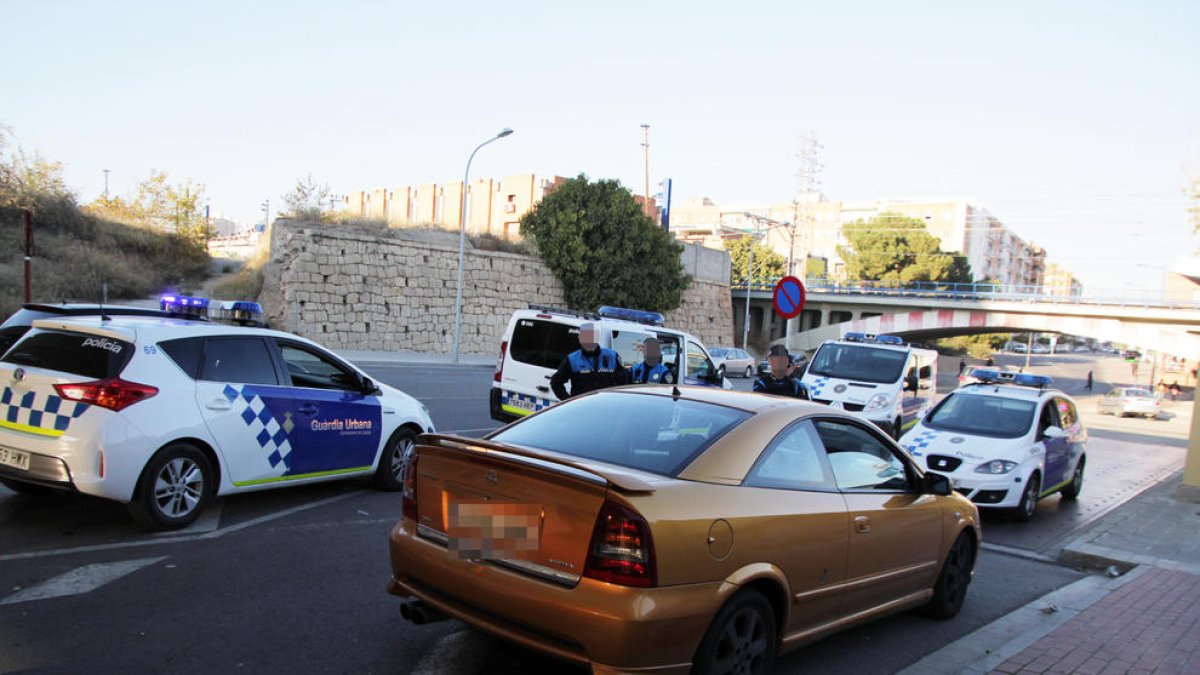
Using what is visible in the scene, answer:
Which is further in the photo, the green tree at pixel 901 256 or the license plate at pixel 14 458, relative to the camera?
the green tree at pixel 901 256

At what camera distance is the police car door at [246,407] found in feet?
20.7

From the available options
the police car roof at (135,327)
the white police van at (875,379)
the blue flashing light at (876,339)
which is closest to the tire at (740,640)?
the police car roof at (135,327)

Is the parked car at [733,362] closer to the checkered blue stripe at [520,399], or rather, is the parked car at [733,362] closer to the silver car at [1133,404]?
the silver car at [1133,404]

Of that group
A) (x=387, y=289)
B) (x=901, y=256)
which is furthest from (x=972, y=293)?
(x=387, y=289)

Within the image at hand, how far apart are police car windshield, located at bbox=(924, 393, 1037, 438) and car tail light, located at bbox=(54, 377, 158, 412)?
917 cm

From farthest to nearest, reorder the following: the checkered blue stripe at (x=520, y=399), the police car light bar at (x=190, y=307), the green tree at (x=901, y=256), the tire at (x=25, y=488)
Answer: the green tree at (x=901, y=256), the checkered blue stripe at (x=520, y=399), the police car light bar at (x=190, y=307), the tire at (x=25, y=488)

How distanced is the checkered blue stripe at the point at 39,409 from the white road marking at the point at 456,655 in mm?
3262

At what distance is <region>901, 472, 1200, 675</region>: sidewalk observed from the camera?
475 cm

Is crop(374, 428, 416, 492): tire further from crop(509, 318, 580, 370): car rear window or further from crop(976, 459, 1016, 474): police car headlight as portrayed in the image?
crop(976, 459, 1016, 474): police car headlight

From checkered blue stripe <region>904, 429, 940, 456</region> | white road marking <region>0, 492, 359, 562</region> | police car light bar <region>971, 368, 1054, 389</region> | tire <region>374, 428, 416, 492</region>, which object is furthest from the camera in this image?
police car light bar <region>971, 368, 1054, 389</region>

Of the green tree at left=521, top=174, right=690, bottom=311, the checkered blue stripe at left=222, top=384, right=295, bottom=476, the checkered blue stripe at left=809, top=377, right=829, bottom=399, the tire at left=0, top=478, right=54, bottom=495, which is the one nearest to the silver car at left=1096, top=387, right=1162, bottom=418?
the green tree at left=521, top=174, right=690, bottom=311

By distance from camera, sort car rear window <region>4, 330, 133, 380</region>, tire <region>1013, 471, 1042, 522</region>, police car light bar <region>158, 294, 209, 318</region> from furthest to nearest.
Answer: tire <region>1013, 471, 1042, 522</region>
police car light bar <region>158, 294, 209, 318</region>
car rear window <region>4, 330, 133, 380</region>

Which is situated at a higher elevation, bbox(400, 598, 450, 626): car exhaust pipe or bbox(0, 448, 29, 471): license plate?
bbox(0, 448, 29, 471): license plate

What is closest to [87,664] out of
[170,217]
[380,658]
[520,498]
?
[380,658]
